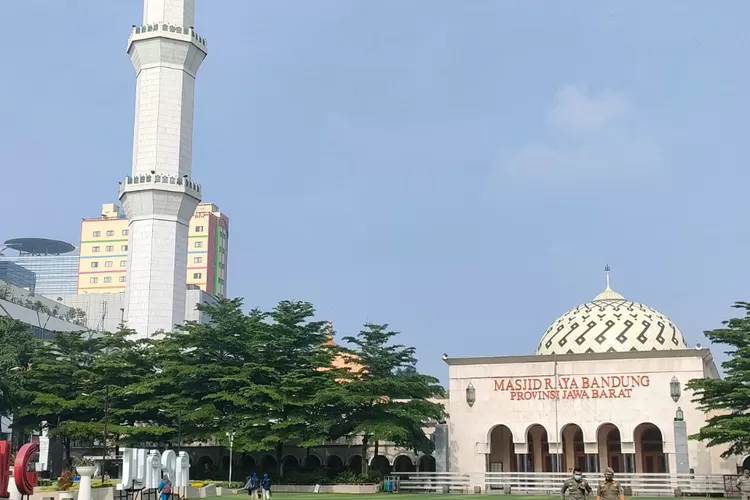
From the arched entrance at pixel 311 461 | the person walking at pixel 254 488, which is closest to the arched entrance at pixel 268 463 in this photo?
the arched entrance at pixel 311 461

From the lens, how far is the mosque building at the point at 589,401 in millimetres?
40625

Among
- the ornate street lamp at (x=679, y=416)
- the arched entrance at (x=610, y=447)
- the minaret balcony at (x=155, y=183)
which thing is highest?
the minaret balcony at (x=155, y=183)

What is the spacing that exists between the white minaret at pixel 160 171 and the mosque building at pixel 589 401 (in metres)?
19.5

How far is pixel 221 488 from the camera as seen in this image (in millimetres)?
37344

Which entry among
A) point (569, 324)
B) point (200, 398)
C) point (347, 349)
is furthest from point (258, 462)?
point (569, 324)

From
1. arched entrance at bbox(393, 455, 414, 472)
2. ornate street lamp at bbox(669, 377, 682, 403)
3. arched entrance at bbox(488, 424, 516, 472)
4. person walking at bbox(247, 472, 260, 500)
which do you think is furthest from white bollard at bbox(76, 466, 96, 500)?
ornate street lamp at bbox(669, 377, 682, 403)

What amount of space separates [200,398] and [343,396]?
8.24 m

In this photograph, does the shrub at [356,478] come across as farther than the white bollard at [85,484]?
Yes

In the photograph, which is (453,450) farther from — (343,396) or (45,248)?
(45,248)

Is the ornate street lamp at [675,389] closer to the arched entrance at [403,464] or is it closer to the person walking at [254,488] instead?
the arched entrance at [403,464]

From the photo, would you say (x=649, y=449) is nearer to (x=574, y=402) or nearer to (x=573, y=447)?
(x=573, y=447)

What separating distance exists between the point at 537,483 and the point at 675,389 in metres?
8.01

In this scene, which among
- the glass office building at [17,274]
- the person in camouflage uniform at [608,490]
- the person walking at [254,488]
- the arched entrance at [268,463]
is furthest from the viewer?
the glass office building at [17,274]

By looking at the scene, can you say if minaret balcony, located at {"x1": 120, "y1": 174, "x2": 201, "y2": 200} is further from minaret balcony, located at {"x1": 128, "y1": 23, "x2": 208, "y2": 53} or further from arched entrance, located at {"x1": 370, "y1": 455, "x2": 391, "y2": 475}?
arched entrance, located at {"x1": 370, "y1": 455, "x2": 391, "y2": 475}
